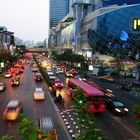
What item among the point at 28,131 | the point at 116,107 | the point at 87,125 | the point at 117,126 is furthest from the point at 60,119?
the point at 28,131

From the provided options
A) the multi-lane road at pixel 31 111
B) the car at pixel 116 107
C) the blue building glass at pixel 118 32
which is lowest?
the multi-lane road at pixel 31 111

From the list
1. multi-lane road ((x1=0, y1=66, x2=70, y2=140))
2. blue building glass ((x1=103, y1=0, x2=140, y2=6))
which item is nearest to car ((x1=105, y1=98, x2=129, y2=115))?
multi-lane road ((x1=0, y1=66, x2=70, y2=140))

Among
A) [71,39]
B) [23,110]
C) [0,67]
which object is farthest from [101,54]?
[23,110]

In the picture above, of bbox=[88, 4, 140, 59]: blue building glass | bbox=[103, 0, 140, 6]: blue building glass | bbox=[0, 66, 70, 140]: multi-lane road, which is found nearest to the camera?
bbox=[0, 66, 70, 140]: multi-lane road

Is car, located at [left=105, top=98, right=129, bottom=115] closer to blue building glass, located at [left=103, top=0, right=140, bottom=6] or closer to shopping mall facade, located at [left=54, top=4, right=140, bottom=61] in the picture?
shopping mall facade, located at [left=54, top=4, right=140, bottom=61]

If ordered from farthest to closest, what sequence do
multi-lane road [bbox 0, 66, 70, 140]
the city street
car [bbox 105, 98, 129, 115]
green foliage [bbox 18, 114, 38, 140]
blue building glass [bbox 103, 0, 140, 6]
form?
1. blue building glass [bbox 103, 0, 140, 6]
2. car [bbox 105, 98, 129, 115]
3. multi-lane road [bbox 0, 66, 70, 140]
4. the city street
5. green foliage [bbox 18, 114, 38, 140]

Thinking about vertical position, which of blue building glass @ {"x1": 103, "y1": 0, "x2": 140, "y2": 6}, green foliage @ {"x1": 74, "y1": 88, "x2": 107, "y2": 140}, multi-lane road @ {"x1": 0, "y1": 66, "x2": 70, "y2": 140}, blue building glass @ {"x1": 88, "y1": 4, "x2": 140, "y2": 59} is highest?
blue building glass @ {"x1": 103, "y1": 0, "x2": 140, "y2": 6}

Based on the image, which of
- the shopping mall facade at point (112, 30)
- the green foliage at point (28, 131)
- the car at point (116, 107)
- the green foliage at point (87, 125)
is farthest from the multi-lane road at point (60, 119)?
the shopping mall facade at point (112, 30)

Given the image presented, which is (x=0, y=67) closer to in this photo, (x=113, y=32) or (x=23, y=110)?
(x=113, y=32)

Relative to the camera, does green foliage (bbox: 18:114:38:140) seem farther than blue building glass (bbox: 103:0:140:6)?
No

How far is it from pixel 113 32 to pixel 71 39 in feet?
222

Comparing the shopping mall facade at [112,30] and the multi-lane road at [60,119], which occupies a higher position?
the shopping mall facade at [112,30]

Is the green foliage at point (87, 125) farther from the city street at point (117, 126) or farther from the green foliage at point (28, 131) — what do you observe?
the city street at point (117, 126)

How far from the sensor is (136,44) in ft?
407
